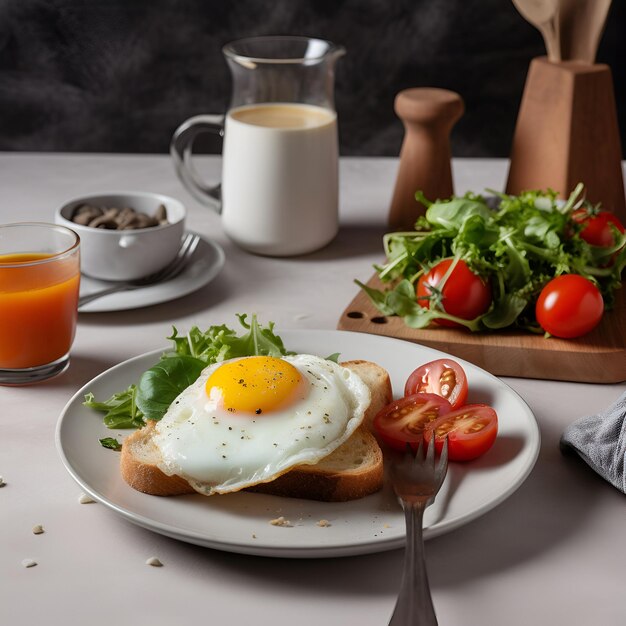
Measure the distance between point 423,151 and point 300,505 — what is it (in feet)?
4.66

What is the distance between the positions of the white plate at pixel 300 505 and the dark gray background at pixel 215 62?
89.7 inches

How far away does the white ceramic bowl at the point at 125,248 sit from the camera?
213 cm

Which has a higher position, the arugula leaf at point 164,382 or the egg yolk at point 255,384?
the egg yolk at point 255,384

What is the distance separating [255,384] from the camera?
58.2 inches

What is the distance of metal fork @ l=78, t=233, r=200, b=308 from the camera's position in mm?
2135

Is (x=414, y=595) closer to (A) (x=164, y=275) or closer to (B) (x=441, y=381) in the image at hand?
(B) (x=441, y=381)

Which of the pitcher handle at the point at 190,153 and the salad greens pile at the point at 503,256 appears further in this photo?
the pitcher handle at the point at 190,153

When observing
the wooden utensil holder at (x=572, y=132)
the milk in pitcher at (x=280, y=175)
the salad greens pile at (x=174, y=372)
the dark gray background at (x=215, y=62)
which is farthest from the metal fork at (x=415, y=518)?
the dark gray background at (x=215, y=62)

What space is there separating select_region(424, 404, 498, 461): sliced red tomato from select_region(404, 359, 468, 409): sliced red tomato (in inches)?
2.7

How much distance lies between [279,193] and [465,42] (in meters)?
1.58

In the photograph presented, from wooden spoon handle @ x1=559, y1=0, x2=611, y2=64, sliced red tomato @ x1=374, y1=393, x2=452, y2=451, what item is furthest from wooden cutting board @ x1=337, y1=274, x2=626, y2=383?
wooden spoon handle @ x1=559, y1=0, x2=611, y2=64

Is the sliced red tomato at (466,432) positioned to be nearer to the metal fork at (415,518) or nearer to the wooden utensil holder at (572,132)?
the metal fork at (415,518)

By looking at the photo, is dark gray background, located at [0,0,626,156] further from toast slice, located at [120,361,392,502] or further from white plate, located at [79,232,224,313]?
toast slice, located at [120,361,392,502]

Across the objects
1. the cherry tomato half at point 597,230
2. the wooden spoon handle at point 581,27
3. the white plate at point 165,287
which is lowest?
the white plate at point 165,287
